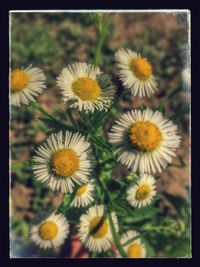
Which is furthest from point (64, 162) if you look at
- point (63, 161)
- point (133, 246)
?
point (133, 246)

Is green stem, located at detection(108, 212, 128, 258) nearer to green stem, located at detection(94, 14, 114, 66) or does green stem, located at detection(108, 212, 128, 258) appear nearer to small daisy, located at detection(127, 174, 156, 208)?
small daisy, located at detection(127, 174, 156, 208)

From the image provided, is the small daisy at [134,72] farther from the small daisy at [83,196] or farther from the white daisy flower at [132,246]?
the white daisy flower at [132,246]

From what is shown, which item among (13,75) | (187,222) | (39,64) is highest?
(39,64)

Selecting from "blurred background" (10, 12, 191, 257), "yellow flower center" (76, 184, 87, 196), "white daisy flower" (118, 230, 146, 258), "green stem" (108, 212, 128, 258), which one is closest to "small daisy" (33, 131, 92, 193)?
"yellow flower center" (76, 184, 87, 196)

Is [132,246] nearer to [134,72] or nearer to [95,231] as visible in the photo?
[95,231]

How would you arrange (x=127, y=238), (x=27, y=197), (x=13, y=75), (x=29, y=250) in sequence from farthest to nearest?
(x=27, y=197) < (x=29, y=250) < (x=127, y=238) < (x=13, y=75)

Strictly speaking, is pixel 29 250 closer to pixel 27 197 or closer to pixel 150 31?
pixel 27 197

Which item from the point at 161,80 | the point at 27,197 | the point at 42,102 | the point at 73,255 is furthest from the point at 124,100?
the point at 73,255
